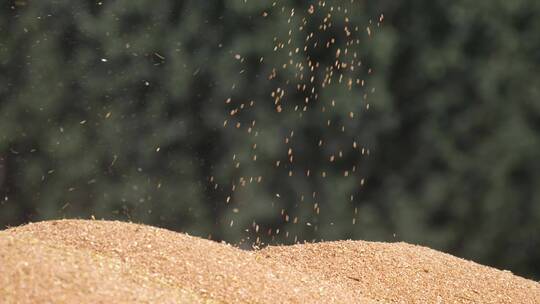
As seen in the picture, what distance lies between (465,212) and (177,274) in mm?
1289

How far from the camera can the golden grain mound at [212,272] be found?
160cm

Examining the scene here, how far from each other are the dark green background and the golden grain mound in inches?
8.1

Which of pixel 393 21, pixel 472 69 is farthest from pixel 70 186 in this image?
pixel 472 69

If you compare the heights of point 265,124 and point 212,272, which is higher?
point 265,124

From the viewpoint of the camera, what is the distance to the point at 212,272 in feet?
6.18

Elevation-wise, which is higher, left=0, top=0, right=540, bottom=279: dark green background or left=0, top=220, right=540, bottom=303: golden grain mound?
left=0, top=0, right=540, bottom=279: dark green background

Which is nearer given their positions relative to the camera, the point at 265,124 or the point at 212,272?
the point at 212,272

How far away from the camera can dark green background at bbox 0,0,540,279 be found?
2.52 meters

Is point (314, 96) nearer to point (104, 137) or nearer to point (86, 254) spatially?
point (104, 137)

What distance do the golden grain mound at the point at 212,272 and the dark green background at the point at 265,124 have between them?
0.20 meters

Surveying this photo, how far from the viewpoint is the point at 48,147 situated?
2.52m

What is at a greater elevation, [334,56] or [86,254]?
[334,56]

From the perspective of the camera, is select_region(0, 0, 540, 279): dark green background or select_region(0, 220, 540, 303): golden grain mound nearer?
select_region(0, 220, 540, 303): golden grain mound

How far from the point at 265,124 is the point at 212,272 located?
0.84 meters
